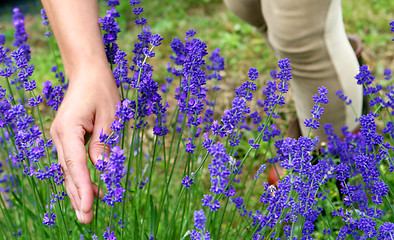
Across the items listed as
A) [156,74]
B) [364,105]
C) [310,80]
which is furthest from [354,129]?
[156,74]

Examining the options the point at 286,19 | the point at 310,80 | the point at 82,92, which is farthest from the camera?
the point at 310,80

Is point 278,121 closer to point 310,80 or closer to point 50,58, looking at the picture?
point 310,80

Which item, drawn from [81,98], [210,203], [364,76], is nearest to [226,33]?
[364,76]

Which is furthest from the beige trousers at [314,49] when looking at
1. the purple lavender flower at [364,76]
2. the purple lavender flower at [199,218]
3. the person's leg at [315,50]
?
the purple lavender flower at [199,218]

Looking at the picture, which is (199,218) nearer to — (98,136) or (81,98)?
(98,136)

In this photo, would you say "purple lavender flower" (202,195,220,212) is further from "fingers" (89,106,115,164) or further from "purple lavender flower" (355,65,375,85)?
"purple lavender flower" (355,65,375,85)

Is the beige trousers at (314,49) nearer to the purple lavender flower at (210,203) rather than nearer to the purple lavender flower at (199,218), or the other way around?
the purple lavender flower at (210,203)
